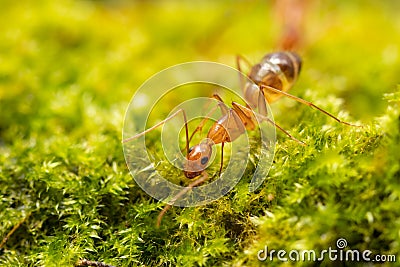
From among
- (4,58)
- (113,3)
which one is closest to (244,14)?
(113,3)

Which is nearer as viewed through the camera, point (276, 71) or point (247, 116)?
point (247, 116)

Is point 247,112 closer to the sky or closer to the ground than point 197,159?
closer to the sky

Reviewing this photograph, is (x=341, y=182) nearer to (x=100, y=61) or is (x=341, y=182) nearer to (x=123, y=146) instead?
(x=123, y=146)

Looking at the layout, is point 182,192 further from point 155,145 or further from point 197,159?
point 155,145

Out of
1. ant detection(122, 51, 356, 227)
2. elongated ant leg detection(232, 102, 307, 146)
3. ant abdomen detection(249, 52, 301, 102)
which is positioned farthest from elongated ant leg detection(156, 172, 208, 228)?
ant abdomen detection(249, 52, 301, 102)

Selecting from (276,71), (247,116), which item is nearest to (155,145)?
(247,116)

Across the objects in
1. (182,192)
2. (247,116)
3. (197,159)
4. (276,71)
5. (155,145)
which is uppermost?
(276,71)

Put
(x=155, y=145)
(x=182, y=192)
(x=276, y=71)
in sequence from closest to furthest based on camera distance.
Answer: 1. (x=182, y=192)
2. (x=155, y=145)
3. (x=276, y=71)

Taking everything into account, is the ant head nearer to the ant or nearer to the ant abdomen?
the ant

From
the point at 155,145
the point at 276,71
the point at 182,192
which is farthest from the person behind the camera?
the point at 276,71
